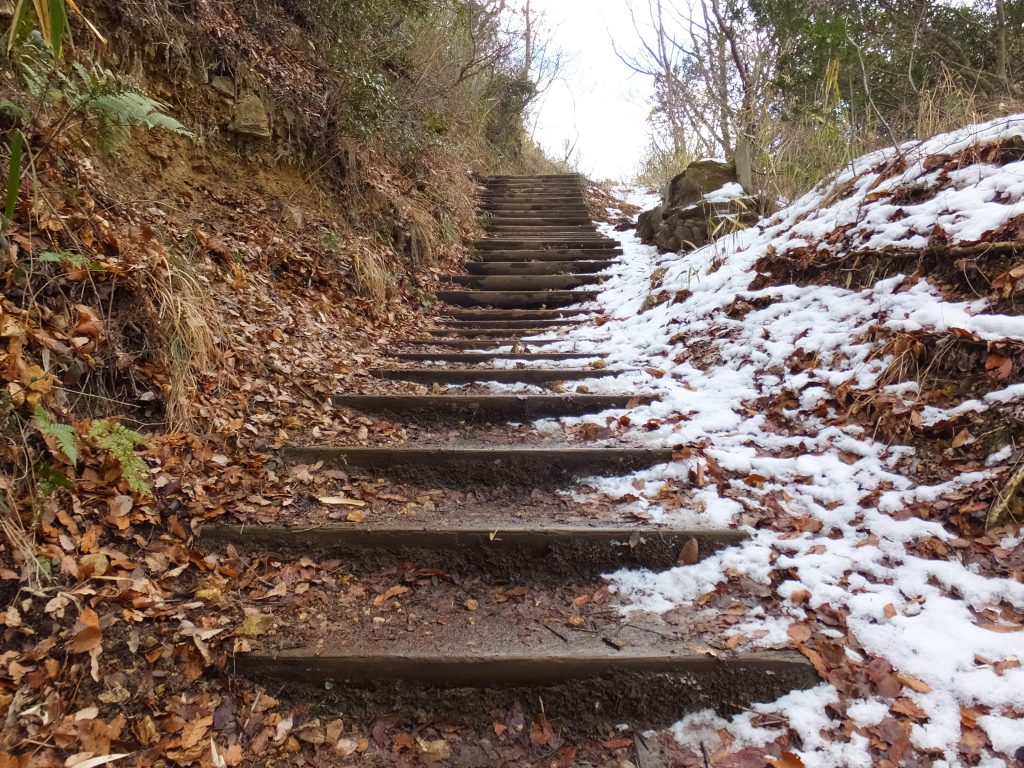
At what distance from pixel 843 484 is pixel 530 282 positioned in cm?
468

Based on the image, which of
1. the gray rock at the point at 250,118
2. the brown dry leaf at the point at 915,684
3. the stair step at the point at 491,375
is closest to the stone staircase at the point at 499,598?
the brown dry leaf at the point at 915,684

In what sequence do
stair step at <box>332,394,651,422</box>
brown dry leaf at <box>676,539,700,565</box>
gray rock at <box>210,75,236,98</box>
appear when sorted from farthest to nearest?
gray rock at <box>210,75,236,98</box> < stair step at <box>332,394,651,422</box> < brown dry leaf at <box>676,539,700,565</box>

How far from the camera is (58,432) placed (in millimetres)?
1796

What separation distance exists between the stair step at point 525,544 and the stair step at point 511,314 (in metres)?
3.68

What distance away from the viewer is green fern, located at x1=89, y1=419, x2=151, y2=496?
1993 millimetres

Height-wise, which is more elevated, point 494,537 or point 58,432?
point 58,432

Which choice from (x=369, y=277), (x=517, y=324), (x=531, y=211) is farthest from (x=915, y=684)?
(x=531, y=211)

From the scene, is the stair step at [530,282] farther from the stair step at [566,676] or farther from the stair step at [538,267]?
the stair step at [566,676]

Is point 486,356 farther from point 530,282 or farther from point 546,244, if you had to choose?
point 546,244

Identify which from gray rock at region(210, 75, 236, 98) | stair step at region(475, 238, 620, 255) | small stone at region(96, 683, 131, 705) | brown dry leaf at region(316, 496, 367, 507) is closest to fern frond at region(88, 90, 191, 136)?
brown dry leaf at region(316, 496, 367, 507)

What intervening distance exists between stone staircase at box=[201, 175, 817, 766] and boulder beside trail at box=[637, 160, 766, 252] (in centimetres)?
340

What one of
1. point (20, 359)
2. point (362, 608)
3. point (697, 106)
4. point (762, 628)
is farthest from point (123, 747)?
point (697, 106)

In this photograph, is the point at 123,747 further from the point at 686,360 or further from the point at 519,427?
the point at 686,360

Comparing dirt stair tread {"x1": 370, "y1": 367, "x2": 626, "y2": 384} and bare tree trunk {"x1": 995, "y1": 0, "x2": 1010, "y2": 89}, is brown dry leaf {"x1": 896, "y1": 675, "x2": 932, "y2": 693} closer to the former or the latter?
dirt stair tread {"x1": 370, "y1": 367, "x2": 626, "y2": 384}
